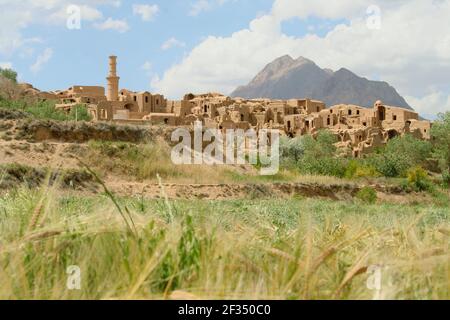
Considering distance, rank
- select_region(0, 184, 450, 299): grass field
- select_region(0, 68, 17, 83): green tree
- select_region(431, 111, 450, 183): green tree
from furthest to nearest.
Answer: select_region(0, 68, 17, 83): green tree < select_region(431, 111, 450, 183): green tree < select_region(0, 184, 450, 299): grass field

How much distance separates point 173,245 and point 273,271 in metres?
0.39

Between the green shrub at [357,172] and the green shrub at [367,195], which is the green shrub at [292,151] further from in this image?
the green shrub at [367,195]

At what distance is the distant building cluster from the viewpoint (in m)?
60.5

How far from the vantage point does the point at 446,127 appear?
4966 centimetres

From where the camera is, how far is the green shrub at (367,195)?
25109 millimetres

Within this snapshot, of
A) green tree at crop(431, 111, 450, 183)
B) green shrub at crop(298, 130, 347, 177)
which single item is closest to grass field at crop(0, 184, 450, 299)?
green shrub at crop(298, 130, 347, 177)

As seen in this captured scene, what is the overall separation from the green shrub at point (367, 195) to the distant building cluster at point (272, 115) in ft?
104

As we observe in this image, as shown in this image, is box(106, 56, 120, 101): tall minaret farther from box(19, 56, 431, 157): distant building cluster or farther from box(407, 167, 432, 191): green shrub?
box(407, 167, 432, 191): green shrub

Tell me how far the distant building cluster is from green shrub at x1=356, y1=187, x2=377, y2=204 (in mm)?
Result: 31576

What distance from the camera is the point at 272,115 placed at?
71250 mm

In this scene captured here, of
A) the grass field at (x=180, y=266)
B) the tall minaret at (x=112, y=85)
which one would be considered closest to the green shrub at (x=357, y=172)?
the grass field at (x=180, y=266)
